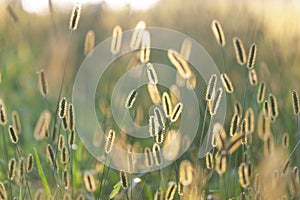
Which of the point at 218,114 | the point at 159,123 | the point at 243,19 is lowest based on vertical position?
the point at 159,123

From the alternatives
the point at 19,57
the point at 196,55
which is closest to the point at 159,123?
the point at 196,55

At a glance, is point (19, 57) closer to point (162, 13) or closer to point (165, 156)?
point (162, 13)

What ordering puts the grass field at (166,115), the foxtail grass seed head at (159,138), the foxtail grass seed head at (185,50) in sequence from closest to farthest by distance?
the foxtail grass seed head at (159,138)
the grass field at (166,115)
the foxtail grass seed head at (185,50)

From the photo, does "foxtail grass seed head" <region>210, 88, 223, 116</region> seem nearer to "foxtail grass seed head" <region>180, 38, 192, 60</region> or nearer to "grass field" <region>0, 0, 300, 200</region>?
"grass field" <region>0, 0, 300, 200</region>

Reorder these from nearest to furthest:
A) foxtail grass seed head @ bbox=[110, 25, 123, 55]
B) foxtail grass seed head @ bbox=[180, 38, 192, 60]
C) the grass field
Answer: the grass field, foxtail grass seed head @ bbox=[110, 25, 123, 55], foxtail grass seed head @ bbox=[180, 38, 192, 60]

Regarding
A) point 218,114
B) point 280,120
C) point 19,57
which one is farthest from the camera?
point 19,57

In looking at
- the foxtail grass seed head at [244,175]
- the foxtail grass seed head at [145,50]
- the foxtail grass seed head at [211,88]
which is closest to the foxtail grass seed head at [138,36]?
the foxtail grass seed head at [145,50]

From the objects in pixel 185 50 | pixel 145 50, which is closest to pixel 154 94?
pixel 145 50

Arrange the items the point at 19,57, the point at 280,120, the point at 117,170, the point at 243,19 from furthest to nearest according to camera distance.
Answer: the point at 19,57 → the point at 243,19 → the point at 280,120 → the point at 117,170

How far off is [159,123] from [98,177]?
52 cm

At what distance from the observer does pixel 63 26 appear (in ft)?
9.57

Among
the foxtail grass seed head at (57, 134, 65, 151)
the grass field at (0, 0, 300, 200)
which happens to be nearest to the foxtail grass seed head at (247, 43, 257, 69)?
the grass field at (0, 0, 300, 200)

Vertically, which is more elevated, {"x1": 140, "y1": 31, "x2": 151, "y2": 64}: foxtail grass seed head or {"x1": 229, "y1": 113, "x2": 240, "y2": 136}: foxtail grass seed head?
{"x1": 140, "y1": 31, "x2": 151, "y2": 64}: foxtail grass seed head

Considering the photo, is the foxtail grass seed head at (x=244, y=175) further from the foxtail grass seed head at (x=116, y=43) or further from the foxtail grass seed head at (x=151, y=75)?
the foxtail grass seed head at (x=116, y=43)
